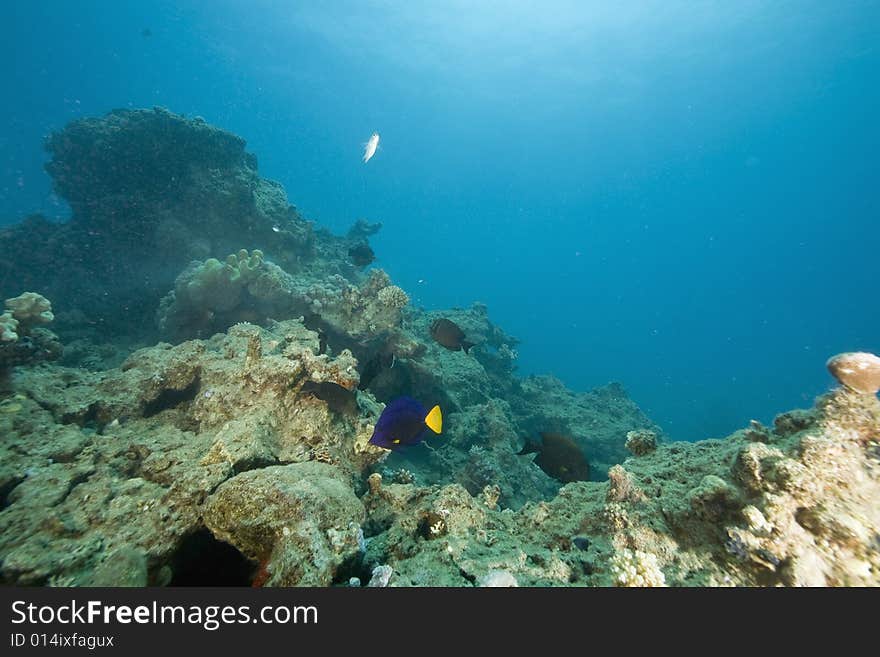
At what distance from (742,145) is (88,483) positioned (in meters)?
119

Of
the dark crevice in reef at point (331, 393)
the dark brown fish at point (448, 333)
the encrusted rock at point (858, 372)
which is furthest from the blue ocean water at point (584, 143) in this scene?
the encrusted rock at point (858, 372)

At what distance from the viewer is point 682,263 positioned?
153m

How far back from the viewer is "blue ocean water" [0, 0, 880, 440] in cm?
5072

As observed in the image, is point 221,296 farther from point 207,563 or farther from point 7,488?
point 207,563

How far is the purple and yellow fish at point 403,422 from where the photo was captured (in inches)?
119

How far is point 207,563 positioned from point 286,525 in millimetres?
774

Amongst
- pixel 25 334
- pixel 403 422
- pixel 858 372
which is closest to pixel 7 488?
pixel 25 334

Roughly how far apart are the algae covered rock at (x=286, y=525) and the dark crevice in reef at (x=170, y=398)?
276cm

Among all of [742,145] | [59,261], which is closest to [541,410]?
[59,261]

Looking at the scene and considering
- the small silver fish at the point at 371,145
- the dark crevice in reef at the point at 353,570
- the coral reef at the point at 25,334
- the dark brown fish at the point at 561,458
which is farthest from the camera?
the small silver fish at the point at 371,145

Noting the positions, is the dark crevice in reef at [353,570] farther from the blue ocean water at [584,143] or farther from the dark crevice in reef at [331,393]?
the blue ocean water at [584,143]

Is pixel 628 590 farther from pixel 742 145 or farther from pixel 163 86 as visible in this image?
pixel 163 86

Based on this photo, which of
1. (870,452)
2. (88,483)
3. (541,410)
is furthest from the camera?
(541,410)

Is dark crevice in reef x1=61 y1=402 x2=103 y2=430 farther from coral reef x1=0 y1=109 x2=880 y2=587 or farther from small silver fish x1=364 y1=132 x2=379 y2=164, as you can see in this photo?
small silver fish x1=364 y1=132 x2=379 y2=164
